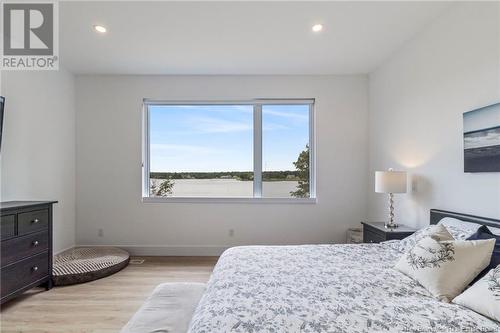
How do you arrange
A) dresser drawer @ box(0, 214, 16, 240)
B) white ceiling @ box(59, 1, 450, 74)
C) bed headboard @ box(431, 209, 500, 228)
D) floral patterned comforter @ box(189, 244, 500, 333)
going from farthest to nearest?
white ceiling @ box(59, 1, 450, 74) < dresser drawer @ box(0, 214, 16, 240) < bed headboard @ box(431, 209, 500, 228) < floral patterned comforter @ box(189, 244, 500, 333)

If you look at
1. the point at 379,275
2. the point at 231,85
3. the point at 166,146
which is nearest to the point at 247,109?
the point at 231,85

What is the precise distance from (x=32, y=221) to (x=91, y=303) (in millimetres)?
991

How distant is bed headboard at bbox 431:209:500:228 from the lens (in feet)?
6.00

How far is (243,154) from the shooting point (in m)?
4.04

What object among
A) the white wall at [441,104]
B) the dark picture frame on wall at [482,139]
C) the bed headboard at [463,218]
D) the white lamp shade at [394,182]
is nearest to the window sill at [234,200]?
the white wall at [441,104]

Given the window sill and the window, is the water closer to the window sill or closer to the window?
the window

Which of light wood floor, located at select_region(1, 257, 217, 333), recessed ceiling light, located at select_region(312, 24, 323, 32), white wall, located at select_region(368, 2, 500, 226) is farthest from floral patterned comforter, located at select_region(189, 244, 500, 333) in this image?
recessed ceiling light, located at select_region(312, 24, 323, 32)

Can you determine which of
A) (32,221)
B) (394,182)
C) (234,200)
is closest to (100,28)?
(32,221)

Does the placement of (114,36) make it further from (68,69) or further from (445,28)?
(445,28)

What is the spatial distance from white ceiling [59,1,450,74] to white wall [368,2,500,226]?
0.87 feet

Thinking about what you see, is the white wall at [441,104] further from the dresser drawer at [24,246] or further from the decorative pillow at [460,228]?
the dresser drawer at [24,246]

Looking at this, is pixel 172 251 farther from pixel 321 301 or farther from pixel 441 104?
pixel 441 104

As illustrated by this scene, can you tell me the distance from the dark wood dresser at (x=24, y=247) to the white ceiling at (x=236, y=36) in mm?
1880

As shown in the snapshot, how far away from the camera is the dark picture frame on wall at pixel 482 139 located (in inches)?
73.7
